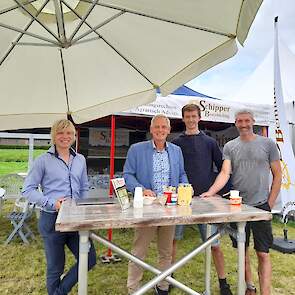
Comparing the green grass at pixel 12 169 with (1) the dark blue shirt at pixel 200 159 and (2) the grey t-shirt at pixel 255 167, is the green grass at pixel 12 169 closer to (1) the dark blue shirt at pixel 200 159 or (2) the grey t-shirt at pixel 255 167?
(1) the dark blue shirt at pixel 200 159

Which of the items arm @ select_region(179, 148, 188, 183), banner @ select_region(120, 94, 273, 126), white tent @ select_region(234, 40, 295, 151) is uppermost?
white tent @ select_region(234, 40, 295, 151)

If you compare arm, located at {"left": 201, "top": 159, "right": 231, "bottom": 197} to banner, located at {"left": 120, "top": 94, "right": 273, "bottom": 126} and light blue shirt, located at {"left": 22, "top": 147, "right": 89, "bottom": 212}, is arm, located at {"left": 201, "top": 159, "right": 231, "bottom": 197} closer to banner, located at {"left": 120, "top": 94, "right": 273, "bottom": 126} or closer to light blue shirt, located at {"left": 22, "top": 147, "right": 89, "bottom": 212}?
light blue shirt, located at {"left": 22, "top": 147, "right": 89, "bottom": 212}

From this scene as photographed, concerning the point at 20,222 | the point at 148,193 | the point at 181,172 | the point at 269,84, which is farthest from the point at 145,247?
the point at 269,84

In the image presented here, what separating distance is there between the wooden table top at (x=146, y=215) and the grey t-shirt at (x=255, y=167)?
521 millimetres

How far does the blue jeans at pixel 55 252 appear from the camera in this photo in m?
2.41

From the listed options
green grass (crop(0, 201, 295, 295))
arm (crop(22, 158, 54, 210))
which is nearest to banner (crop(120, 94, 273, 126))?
green grass (crop(0, 201, 295, 295))

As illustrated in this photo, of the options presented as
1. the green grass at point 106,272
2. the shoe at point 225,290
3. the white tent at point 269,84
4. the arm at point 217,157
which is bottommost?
the green grass at point 106,272

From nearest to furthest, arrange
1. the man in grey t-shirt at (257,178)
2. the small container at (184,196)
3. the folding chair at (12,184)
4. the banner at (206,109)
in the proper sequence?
1. the small container at (184,196)
2. the man in grey t-shirt at (257,178)
3. the banner at (206,109)
4. the folding chair at (12,184)

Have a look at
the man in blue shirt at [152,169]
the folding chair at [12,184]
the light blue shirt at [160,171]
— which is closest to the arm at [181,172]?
the man in blue shirt at [152,169]

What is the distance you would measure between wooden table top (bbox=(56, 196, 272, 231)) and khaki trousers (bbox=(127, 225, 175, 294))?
2.02 ft

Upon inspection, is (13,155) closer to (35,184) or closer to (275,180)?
(35,184)

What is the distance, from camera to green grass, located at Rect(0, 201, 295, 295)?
10.7 ft

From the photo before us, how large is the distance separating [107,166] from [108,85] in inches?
127

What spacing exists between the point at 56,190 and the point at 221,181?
4.47 feet
